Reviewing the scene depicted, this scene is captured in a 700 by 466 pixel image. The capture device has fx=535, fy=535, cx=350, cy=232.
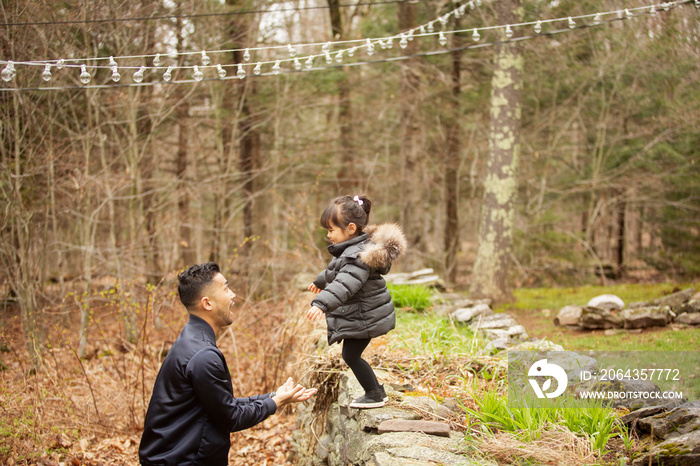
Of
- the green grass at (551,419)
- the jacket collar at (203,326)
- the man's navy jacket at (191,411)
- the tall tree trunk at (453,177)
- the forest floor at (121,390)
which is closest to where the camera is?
the man's navy jacket at (191,411)

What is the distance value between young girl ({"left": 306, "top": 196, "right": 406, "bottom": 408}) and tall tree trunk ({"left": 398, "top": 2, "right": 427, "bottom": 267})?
8.70 meters

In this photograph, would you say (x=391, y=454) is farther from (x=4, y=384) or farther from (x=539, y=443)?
(x=4, y=384)

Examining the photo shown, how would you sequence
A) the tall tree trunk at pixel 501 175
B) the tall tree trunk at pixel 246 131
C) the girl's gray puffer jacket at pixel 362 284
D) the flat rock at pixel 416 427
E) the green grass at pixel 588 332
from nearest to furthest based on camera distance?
the flat rock at pixel 416 427
the girl's gray puffer jacket at pixel 362 284
the green grass at pixel 588 332
the tall tree trunk at pixel 501 175
the tall tree trunk at pixel 246 131

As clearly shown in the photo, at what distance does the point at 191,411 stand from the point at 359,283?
1299 mm

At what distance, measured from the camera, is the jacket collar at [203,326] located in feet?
9.32

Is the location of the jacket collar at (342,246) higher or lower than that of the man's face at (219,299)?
higher

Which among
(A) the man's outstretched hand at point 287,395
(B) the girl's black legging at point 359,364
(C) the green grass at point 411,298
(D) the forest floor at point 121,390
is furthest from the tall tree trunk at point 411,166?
(A) the man's outstretched hand at point 287,395

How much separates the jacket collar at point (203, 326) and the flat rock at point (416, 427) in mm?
1189

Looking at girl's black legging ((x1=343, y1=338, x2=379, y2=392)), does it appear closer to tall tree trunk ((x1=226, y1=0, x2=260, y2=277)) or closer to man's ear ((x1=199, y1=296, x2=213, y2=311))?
Answer: man's ear ((x1=199, y1=296, x2=213, y2=311))

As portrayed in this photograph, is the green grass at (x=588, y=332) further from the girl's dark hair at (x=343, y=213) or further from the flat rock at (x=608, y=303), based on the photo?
the girl's dark hair at (x=343, y=213)

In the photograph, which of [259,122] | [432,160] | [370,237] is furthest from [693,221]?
[370,237]

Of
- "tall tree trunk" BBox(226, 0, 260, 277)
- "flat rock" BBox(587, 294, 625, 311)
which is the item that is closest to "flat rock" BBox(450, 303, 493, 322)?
"flat rock" BBox(587, 294, 625, 311)

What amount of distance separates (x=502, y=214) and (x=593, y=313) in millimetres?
2567

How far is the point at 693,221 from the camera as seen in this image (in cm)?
1478
